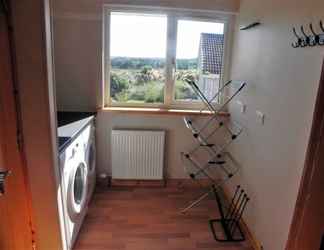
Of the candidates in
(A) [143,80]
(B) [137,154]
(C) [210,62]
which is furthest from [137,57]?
(B) [137,154]

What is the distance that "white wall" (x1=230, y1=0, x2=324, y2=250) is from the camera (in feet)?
5.22

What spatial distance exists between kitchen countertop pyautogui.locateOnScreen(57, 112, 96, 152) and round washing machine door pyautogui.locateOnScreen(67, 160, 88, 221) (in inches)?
10.1

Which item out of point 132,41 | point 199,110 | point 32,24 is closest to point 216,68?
point 199,110

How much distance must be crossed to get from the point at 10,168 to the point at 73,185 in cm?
55

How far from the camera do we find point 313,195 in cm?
135

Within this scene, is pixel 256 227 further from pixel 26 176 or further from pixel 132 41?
pixel 132 41

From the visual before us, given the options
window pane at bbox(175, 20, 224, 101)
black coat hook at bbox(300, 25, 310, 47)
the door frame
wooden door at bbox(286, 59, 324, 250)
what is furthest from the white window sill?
wooden door at bbox(286, 59, 324, 250)

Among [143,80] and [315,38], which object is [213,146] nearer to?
[143,80]

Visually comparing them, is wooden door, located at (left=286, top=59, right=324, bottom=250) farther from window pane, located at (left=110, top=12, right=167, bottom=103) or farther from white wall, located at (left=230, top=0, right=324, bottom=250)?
→ window pane, located at (left=110, top=12, right=167, bottom=103)

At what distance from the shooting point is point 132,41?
293 centimetres

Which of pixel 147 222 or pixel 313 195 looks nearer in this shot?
pixel 313 195

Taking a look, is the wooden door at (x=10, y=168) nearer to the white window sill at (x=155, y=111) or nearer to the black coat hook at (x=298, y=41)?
the white window sill at (x=155, y=111)

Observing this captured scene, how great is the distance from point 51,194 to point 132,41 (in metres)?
1.90

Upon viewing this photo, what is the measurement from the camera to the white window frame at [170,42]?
2.82m
